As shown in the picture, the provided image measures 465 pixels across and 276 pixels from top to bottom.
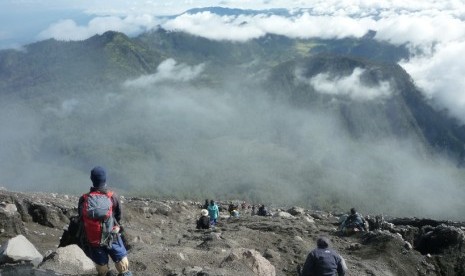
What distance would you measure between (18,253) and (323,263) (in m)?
11.1

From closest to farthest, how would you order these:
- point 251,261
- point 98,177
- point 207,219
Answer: point 98,177 → point 251,261 → point 207,219

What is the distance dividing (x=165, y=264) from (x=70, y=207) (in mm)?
15442

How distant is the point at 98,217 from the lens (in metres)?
12.5

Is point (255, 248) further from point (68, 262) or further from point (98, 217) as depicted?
point (98, 217)

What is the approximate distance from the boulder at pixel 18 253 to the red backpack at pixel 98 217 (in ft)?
19.2

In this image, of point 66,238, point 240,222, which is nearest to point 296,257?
point 66,238

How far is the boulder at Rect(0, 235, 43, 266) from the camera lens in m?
17.1

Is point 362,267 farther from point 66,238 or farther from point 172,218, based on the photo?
point 172,218

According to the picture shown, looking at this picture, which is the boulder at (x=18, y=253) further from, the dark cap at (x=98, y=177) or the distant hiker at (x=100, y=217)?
the dark cap at (x=98, y=177)

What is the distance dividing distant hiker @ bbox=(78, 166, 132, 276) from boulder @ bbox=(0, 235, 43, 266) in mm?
5601

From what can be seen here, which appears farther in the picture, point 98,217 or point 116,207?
point 116,207

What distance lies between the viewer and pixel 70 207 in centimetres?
3103

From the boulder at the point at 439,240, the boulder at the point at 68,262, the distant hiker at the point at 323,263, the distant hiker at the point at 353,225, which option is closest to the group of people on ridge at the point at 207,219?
the distant hiker at the point at 353,225

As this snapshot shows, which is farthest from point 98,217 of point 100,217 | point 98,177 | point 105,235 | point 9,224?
point 9,224
